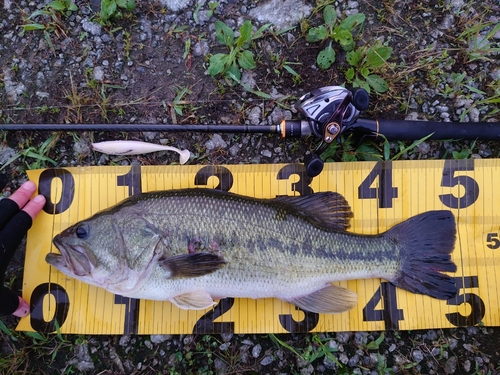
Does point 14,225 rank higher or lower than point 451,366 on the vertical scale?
higher

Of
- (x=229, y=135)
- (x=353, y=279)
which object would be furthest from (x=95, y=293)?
(x=353, y=279)

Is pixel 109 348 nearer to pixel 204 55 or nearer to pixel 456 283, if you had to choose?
pixel 204 55

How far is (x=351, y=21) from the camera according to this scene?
3.51m

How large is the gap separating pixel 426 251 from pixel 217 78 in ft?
8.06

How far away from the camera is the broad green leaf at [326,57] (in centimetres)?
352

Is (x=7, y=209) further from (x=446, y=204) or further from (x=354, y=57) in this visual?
(x=446, y=204)

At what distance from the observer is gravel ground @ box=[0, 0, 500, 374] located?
11.6 ft

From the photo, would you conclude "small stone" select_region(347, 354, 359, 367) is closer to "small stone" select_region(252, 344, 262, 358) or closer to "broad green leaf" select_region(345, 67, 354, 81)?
"small stone" select_region(252, 344, 262, 358)

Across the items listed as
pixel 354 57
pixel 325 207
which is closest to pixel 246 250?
pixel 325 207

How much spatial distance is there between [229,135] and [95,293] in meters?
1.90

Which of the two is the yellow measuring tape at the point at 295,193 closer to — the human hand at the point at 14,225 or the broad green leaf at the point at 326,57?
the human hand at the point at 14,225

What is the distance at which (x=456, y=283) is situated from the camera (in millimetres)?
3324

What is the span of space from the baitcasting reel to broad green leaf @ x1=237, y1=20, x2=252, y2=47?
84cm

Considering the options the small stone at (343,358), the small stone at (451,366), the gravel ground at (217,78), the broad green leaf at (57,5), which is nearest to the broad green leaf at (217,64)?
the gravel ground at (217,78)
